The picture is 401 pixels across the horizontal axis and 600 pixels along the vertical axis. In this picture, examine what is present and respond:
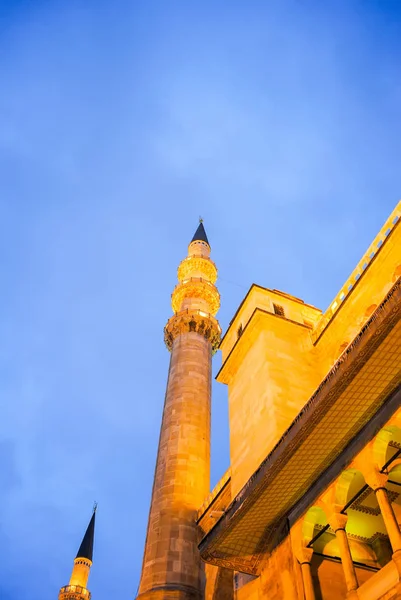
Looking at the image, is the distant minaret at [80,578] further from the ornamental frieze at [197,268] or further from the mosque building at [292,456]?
the ornamental frieze at [197,268]

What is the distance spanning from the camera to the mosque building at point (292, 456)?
384 inches

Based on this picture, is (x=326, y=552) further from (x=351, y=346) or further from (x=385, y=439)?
(x=351, y=346)

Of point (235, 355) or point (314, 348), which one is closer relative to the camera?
point (314, 348)

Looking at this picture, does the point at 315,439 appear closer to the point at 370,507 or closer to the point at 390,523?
the point at 390,523

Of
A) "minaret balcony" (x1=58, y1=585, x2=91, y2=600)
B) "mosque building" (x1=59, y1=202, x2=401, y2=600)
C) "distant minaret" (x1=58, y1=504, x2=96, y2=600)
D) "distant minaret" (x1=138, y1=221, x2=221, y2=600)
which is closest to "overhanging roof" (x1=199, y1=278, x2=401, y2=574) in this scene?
"mosque building" (x1=59, y1=202, x2=401, y2=600)

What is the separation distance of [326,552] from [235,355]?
27.9 ft

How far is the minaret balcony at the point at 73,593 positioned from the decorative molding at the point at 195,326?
24.6 metres

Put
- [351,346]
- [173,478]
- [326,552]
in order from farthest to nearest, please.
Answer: [173,478] < [326,552] < [351,346]

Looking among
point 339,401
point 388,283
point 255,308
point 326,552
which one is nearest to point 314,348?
point 255,308

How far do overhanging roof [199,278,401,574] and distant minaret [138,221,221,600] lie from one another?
707 centimetres

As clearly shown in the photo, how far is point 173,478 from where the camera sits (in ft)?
70.9

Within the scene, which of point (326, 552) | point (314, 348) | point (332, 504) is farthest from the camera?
point (314, 348)

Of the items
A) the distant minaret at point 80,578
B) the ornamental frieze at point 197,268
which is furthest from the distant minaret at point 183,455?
the distant minaret at point 80,578

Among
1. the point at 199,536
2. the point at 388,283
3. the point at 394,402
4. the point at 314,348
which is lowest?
the point at 394,402
